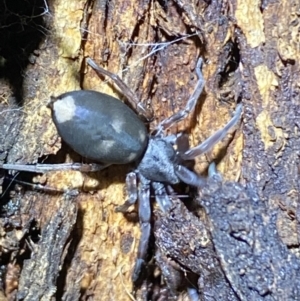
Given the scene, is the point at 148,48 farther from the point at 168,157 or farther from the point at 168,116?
the point at 168,157

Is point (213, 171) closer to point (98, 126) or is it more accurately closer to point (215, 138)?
point (215, 138)

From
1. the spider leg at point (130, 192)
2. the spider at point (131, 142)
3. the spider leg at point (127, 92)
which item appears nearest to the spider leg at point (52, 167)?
the spider at point (131, 142)

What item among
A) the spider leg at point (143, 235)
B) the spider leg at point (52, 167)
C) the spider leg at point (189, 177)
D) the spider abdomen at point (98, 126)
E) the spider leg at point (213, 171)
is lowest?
the spider leg at point (143, 235)

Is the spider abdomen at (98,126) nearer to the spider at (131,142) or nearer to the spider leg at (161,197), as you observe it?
the spider at (131,142)

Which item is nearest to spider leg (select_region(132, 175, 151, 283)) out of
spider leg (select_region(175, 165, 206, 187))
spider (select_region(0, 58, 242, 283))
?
spider (select_region(0, 58, 242, 283))

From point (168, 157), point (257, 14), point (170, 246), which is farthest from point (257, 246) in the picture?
point (257, 14)

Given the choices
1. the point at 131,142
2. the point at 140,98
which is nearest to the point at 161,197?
the point at 131,142

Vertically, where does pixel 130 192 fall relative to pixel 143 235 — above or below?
above
